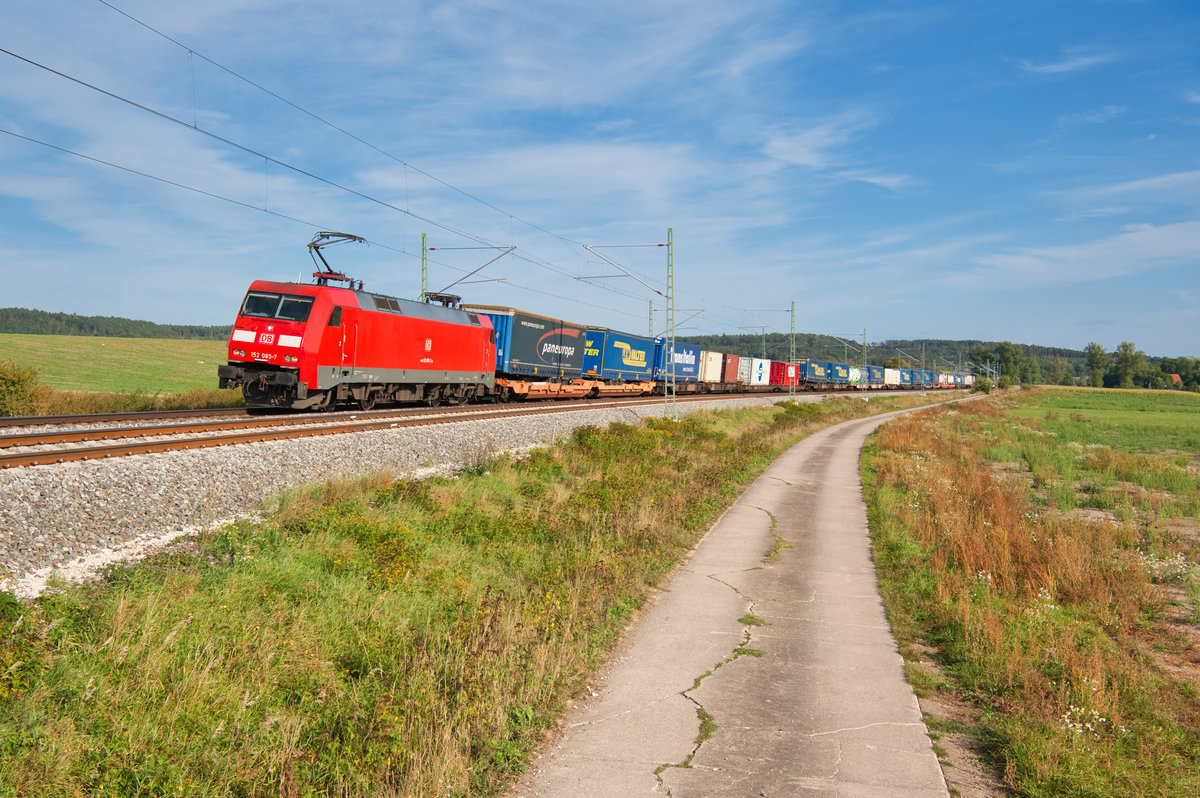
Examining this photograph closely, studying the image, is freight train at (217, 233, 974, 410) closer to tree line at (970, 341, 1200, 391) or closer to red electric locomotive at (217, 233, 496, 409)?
red electric locomotive at (217, 233, 496, 409)

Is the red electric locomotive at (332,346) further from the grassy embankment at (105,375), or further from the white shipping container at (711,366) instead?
the white shipping container at (711,366)

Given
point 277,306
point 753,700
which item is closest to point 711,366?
point 277,306

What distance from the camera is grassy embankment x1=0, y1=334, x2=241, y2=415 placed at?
21.1m

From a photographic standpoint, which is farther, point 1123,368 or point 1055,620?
point 1123,368

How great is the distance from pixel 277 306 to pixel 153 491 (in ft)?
33.4

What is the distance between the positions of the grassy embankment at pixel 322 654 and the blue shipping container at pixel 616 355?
27748mm

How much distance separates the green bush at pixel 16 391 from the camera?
20.2 m

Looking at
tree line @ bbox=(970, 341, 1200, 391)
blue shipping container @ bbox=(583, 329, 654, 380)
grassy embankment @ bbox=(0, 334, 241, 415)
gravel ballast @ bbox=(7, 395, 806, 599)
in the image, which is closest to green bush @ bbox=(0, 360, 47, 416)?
grassy embankment @ bbox=(0, 334, 241, 415)

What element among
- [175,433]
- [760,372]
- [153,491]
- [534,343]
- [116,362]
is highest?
[534,343]

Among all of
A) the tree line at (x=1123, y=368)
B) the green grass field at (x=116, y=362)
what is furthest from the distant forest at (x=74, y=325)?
the tree line at (x=1123, y=368)

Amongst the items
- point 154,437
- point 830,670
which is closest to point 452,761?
point 830,670

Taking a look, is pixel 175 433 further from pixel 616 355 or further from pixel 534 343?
pixel 616 355

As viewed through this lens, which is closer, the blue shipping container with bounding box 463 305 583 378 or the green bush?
the green bush

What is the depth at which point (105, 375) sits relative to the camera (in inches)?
1753
